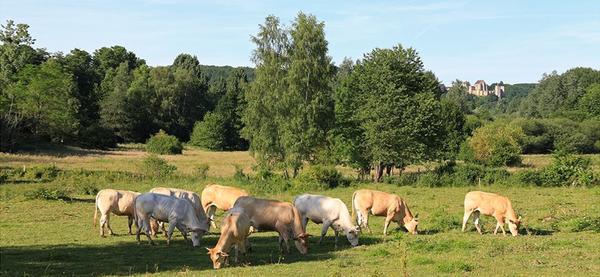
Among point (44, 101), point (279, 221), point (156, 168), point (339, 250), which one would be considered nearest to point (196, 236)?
point (279, 221)

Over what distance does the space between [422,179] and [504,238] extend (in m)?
21.9

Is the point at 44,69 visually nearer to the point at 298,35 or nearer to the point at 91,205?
the point at 298,35

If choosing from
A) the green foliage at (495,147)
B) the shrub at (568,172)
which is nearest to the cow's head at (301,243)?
the shrub at (568,172)

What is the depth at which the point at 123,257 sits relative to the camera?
14719 millimetres

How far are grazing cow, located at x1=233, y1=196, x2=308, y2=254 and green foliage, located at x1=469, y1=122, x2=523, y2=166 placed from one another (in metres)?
47.1

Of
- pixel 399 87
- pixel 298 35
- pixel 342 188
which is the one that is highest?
pixel 298 35

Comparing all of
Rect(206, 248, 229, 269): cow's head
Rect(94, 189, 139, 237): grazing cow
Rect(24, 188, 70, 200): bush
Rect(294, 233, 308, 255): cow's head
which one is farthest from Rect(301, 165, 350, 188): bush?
Rect(206, 248, 229, 269): cow's head

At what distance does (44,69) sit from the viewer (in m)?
71.8

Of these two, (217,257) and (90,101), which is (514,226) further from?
(90,101)

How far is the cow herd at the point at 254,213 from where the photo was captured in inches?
560

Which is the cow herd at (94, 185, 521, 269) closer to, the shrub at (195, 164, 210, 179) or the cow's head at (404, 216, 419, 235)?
Answer: the cow's head at (404, 216, 419, 235)

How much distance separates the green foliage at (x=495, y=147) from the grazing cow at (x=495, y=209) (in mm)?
40173

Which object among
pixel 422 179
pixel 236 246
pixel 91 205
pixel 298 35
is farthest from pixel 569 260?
pixel 298 35

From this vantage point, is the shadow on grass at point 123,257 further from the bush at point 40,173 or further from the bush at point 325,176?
the bush at point 40,173
